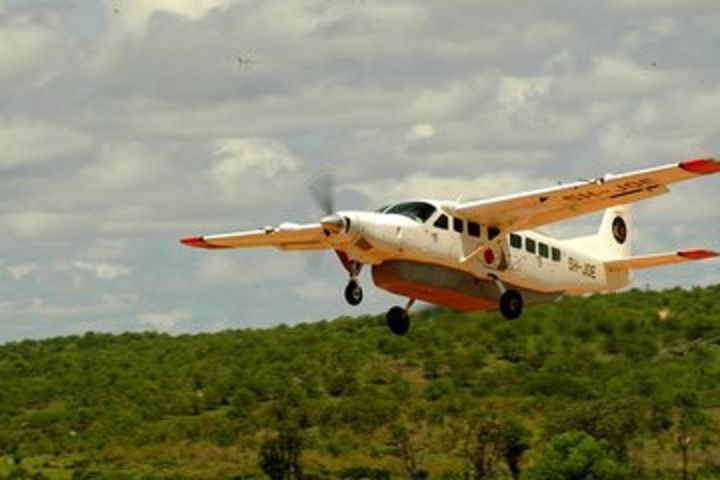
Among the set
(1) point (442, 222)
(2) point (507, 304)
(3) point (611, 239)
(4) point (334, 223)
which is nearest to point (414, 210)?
(1) point (442, 222)

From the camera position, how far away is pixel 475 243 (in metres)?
57.0

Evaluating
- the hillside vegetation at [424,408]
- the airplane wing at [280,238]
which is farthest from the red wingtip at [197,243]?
the hillside vegetation at [424,408]

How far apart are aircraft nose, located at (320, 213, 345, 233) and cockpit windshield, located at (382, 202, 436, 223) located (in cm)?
277

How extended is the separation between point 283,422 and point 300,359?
21525 mm

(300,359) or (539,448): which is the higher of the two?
(300,359)

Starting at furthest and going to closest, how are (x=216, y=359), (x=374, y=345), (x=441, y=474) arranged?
(x=216, y=359), (x=374, y=345), (x=441, y=474)

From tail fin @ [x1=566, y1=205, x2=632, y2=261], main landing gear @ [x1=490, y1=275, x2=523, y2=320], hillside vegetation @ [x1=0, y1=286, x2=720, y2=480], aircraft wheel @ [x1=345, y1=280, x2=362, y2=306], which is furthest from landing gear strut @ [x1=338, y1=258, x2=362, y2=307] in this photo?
hillside vegetation @ [x1=0, y1=286, x2=720, y2=480]

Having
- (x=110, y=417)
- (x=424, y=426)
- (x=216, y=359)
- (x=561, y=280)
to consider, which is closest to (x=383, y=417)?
(x=424, y=426)

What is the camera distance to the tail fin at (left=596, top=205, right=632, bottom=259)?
65.6m

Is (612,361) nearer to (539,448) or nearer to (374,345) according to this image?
(539,448)

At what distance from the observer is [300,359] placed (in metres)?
169

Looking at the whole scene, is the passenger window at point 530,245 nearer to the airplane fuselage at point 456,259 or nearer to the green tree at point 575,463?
the airplane fuselage at point 456,259

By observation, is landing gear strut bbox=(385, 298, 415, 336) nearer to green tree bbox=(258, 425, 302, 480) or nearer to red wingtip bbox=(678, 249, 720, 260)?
red wingtip bbox=(678, 249, 720, 260)

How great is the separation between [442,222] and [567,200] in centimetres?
404
